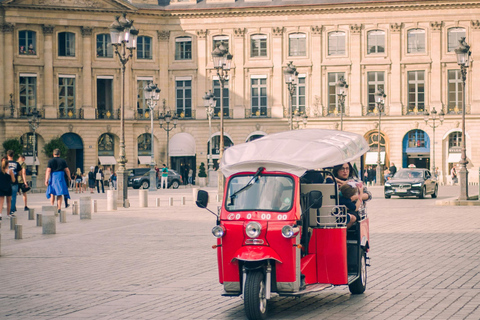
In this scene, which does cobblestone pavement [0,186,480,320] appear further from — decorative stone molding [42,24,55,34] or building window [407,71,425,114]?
decorative stone molding [42,24,55,34]

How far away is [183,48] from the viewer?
225ft

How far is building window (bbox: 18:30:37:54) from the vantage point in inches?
2558

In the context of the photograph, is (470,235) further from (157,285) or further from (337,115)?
(337,115)

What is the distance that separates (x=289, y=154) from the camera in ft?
31.8

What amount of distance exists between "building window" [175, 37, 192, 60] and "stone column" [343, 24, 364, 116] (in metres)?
13.2

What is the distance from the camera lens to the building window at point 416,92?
214 ft

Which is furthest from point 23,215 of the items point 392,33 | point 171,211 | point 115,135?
point 392,33

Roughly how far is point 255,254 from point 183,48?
6065 centimetres

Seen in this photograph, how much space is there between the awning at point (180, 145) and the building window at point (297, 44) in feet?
35.6

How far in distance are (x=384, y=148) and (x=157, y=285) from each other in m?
55.9

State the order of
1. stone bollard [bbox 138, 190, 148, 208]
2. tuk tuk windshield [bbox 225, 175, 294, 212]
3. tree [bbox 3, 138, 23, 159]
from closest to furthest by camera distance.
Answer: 1. tuk tuk windshield [bbox 225, 175, 294, 212]
2. stone bollard [bbox 138, 190, 148, 208]
3. tree [bbox 3, 138, 23, 159]

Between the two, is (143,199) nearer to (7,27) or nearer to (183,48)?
(7,27)

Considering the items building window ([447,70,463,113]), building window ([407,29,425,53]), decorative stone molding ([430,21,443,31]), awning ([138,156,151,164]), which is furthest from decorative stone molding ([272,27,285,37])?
awning ([138,156,151,164])

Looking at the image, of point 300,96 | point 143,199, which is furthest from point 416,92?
point 143,199
